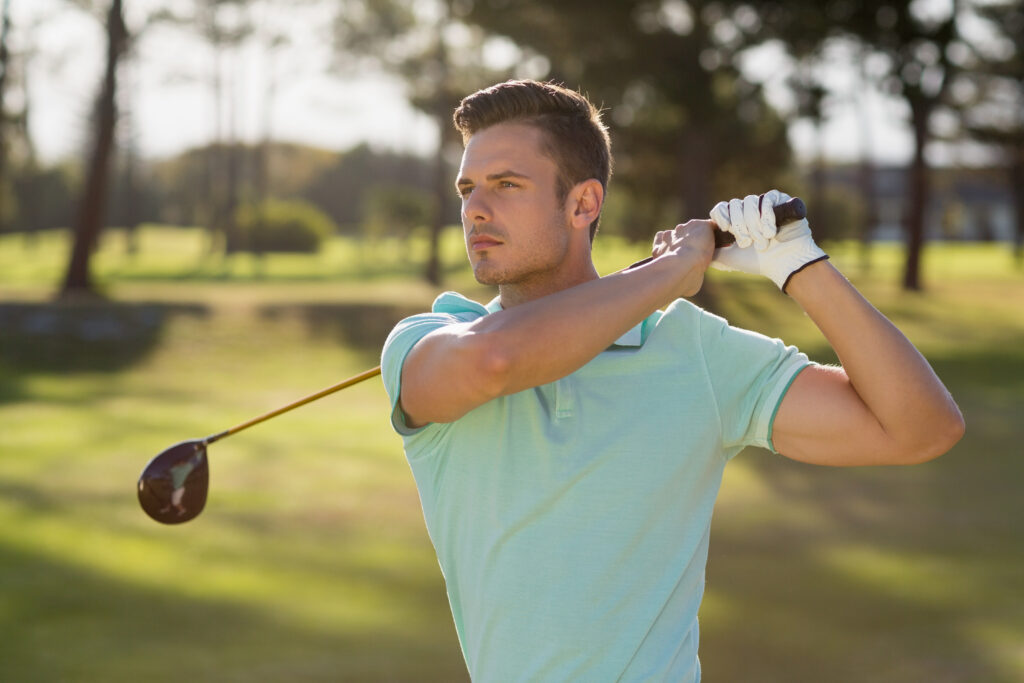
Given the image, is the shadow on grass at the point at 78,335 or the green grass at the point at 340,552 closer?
the green grass at the point at 340,552

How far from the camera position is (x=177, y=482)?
299 centimetres

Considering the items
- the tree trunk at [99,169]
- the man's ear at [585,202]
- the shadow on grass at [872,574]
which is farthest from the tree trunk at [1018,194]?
the man's ear at [585,202]

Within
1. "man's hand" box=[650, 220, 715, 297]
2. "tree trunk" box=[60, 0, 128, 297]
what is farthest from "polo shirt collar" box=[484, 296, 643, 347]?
"tree trunk" box=[60, 0, 128, 297]

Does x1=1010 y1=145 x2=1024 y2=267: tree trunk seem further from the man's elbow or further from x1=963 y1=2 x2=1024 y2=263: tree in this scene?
the man's elbow

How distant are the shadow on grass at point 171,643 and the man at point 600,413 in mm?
3773

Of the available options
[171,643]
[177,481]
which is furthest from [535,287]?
[171,643]

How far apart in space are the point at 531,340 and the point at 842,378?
0.74m

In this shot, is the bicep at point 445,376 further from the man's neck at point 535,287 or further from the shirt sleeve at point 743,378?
the shirt sleeve at point 743,378

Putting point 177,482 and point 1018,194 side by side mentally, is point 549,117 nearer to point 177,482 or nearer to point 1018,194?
point 177,482

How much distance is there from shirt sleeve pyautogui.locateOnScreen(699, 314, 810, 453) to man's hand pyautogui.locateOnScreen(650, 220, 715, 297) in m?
0.10

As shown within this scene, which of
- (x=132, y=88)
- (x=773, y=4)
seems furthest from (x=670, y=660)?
(x=132, y=88)

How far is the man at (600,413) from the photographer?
2.22 m

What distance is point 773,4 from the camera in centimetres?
2558

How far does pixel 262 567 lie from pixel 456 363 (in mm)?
6203
